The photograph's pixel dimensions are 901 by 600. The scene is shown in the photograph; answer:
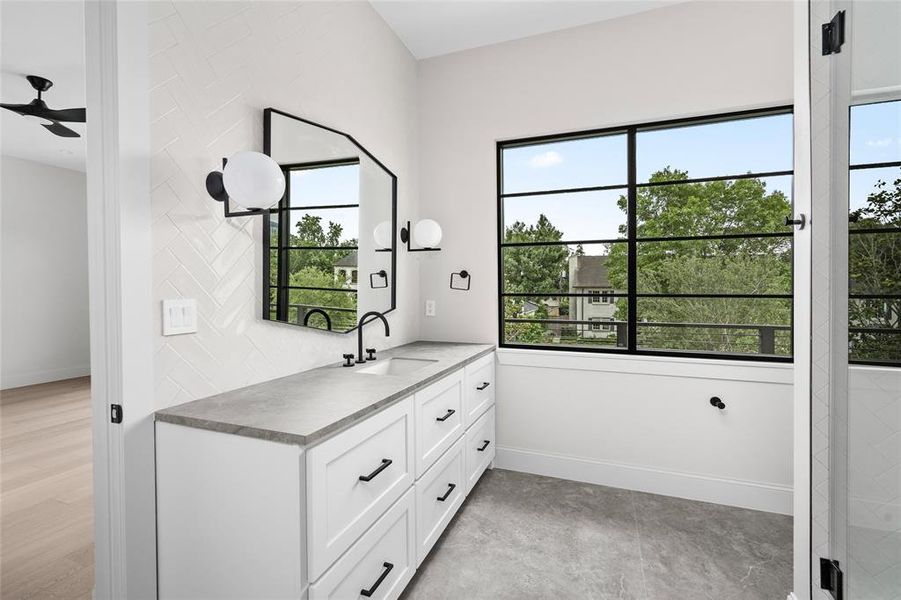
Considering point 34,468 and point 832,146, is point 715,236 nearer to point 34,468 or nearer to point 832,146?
point 832,146

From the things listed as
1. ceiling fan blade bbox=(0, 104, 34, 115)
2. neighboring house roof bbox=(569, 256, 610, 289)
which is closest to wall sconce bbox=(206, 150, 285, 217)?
neighboring house roof bbox=(569, 256, 610, 289)

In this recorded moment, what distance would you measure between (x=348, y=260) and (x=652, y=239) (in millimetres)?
1835

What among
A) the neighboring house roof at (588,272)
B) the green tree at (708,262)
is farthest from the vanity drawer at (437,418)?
the green tree at (708,262)

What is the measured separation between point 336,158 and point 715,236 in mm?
2202

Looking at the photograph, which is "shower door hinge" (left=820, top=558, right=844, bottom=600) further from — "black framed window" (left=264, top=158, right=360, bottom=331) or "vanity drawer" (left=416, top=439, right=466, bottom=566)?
"black framed window" (left=264, top=158, right=360, bottom=331)

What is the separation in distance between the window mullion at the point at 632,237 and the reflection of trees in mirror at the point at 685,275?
29mm

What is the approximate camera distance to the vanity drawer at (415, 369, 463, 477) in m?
1.75

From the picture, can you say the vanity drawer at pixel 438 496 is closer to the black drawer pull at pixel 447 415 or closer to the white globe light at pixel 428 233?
the black drawer pull at pixel 447 415

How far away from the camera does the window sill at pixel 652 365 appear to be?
234cm

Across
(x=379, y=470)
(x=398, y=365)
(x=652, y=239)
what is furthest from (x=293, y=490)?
(x=652, y=239)

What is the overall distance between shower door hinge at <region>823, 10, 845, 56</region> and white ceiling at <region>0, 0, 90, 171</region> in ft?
11.9

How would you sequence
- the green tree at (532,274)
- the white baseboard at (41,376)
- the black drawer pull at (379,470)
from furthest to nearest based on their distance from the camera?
1. the white baseboard at (41,376)
2. the green tree at (532,274)
3. the black drawer pull at (379,470)

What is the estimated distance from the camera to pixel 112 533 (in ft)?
4.25

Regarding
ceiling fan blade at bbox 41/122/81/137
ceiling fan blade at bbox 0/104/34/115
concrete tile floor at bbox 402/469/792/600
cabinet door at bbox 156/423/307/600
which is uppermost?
ceiling fan blade at bbox 41/122/81/137
